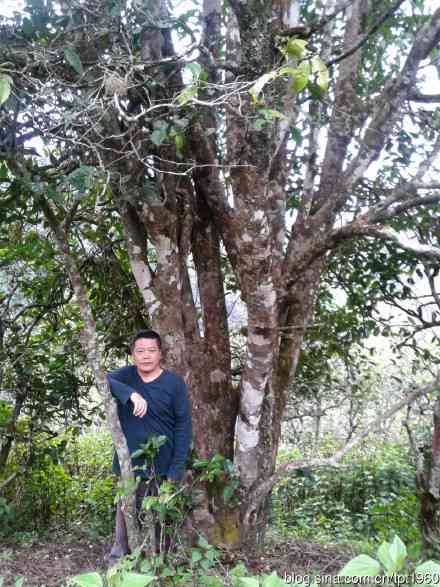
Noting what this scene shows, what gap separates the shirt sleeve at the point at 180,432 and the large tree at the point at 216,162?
48 centimetres

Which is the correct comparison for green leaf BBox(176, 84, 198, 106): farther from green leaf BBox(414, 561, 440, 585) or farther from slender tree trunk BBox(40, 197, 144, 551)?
green leaf BBox(414, 561, 440, 585)

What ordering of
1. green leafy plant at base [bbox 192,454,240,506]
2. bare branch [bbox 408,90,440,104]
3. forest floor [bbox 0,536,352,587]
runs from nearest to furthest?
1. green leafy plant at base [bbox 192,454,240,506]
2. forest floor [bbox 0,536,352,587]
3. bare branch [bbox 408,90,440,104]

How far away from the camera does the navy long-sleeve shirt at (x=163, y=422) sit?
3312 mm

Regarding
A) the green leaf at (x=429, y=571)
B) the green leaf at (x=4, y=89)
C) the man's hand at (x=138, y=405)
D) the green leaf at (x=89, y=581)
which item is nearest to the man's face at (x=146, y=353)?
the man's hand at (x=138, y=405)

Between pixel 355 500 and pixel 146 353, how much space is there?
4.76 meters

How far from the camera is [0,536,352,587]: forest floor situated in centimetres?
361

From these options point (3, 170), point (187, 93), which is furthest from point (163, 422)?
point (187, 93)

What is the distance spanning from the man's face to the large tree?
0.94ft

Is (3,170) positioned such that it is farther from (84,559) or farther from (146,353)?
(84,559)

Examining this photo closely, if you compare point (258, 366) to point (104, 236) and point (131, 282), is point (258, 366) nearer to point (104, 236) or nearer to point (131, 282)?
point (131, 282)

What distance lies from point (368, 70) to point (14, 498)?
4.89 m

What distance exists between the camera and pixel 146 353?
3.31 meters

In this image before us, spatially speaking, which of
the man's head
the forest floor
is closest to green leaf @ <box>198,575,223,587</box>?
the forest floor

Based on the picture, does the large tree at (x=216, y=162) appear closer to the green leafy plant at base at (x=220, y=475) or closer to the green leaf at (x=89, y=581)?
the green leafy plant at base at (x=220, y=475)
